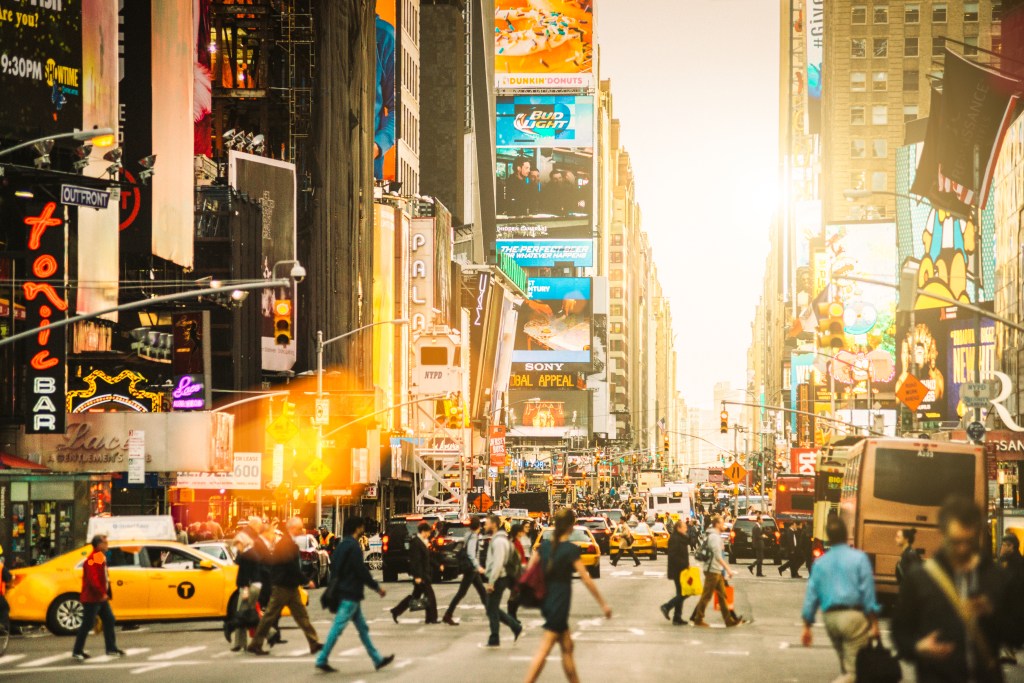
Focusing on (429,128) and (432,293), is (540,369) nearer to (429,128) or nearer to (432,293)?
(429,128)

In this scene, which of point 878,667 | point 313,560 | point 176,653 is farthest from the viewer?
point 313,560

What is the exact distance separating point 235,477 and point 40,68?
16643mm

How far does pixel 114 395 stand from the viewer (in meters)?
53.2

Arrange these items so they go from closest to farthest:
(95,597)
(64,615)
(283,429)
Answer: (95,597) → (64,615) → (283,429)

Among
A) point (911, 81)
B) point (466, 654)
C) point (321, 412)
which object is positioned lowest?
point (466, 654)

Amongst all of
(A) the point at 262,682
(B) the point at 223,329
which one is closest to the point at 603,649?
(A) the point at 262,682

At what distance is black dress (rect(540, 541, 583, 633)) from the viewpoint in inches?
594

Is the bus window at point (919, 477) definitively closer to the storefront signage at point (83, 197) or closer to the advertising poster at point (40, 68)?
the storefront signage at point (83, 197)

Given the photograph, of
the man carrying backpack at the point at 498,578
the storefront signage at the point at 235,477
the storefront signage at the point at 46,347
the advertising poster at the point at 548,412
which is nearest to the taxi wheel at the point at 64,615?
the man carrying backpack at the point at 498,578

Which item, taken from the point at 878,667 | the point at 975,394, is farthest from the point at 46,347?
the point at 878,667

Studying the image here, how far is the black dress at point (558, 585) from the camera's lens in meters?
15.1

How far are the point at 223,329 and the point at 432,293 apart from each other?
36.9 meters

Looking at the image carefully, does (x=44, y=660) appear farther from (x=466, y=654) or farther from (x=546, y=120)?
(x=546, y=120)

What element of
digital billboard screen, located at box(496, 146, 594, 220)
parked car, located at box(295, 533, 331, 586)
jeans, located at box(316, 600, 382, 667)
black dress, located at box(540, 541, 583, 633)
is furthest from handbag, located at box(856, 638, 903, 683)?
digital billboard screen, located at box(496, 146, 594, 220)
